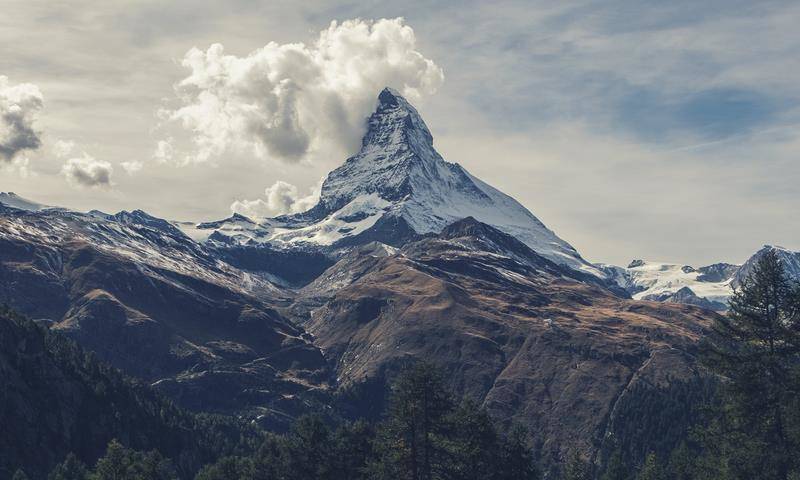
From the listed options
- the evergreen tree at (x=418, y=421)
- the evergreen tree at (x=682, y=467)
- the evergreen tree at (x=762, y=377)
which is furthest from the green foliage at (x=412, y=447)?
the evergreen tree at (x=682, y=467)

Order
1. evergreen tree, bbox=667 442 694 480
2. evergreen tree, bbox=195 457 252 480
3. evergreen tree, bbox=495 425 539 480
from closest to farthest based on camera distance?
1. evergreen tree, bbox=495 425 539 480
2. evergreen tree, bbox=195 457 252 480
3. evergreen tree, bbox=667 442 694 480

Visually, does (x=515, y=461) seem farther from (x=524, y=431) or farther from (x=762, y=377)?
(x=762, y=377)

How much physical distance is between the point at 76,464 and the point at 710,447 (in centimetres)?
12149

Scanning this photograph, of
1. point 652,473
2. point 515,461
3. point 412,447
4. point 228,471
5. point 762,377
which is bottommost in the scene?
point 228,471

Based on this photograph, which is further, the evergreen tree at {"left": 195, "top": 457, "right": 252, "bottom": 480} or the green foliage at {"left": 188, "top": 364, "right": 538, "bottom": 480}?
the evergreen tree at {"left": 195, "top": 457, "right": 252, "bottom": 480}

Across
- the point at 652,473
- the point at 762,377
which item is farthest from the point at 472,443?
the point at 652,473

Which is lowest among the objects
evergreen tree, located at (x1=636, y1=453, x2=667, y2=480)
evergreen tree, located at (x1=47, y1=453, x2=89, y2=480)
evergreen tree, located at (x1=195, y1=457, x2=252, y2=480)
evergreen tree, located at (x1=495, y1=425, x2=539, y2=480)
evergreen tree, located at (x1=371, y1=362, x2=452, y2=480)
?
evergreen tree, located at (x1=47, y1=453, x2=89, y2=480)

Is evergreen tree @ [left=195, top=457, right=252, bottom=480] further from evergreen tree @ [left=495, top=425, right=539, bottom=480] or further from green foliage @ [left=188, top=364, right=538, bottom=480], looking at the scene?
evergreen tree @ [left=495, top=425, right=539, bottom=480]

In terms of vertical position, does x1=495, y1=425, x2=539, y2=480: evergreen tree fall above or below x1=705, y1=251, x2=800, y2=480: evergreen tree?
below

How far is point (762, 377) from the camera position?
66000 millimetres

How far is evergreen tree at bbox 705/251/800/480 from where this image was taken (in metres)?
64.9

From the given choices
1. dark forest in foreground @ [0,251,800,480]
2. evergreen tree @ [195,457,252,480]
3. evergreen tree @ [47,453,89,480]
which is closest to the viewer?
dark forest in foreground @ [0,251,800,480]

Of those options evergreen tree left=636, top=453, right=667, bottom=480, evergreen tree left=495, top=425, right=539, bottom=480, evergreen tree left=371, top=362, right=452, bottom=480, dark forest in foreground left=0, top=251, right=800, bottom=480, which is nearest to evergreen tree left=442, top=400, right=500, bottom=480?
dark forest in foreground left=0, top=251, right=800, bottom=480

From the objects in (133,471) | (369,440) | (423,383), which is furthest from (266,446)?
(423,383)
